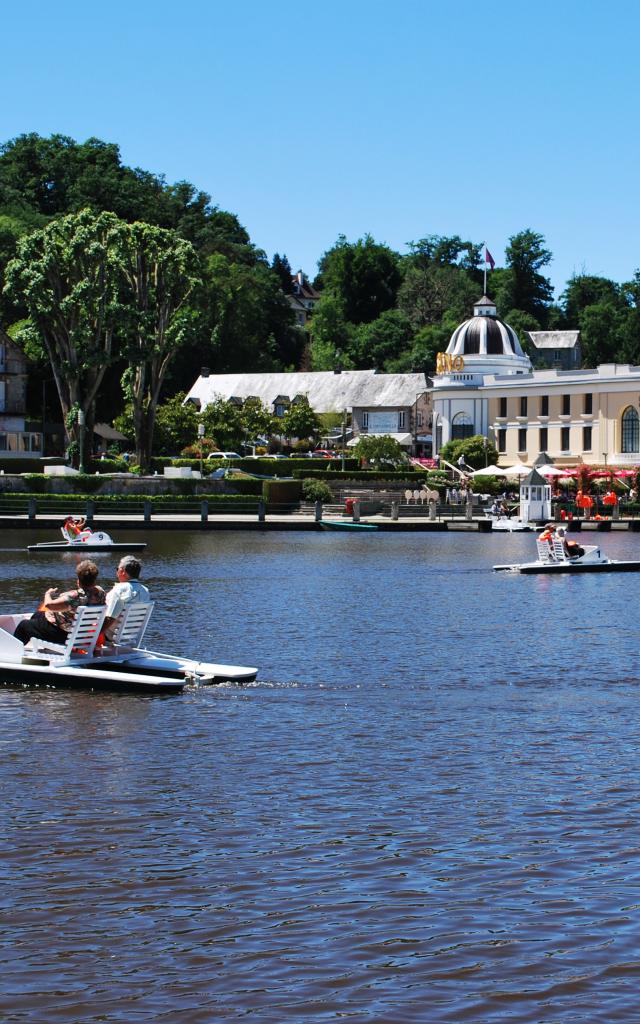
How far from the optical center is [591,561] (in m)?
45.1

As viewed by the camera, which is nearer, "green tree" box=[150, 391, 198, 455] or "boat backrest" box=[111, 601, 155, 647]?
"boat backrest" box=[111, 601, 155, 647]

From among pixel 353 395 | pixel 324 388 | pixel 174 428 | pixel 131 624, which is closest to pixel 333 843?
pixel 131 624

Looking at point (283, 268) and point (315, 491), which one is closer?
A: point (315, 491)

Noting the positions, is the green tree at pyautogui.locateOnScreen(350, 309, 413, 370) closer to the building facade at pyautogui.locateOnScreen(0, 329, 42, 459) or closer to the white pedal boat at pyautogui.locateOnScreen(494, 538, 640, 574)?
the building facade at pyautogui.locateOnScreen(0, 329, 42, 459)

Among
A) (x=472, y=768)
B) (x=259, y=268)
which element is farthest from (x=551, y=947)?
Answer: (x=259, y=268)

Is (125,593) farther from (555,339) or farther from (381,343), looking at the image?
(555,339)

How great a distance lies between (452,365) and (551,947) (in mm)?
110134

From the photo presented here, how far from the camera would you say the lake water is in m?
9.30

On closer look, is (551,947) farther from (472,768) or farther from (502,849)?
(472,768)

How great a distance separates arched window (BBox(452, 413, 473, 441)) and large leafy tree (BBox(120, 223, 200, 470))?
3847 centimetres

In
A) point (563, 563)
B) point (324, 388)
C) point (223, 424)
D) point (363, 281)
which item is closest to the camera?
point (563, 563)

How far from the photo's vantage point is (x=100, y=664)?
20.5 meters

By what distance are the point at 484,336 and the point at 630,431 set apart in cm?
1830

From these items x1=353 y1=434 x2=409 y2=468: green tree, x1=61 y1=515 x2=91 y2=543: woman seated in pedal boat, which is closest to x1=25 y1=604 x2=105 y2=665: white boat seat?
x1=61 y1=515 x2=91 y2=543: woman seated in pedal boat
